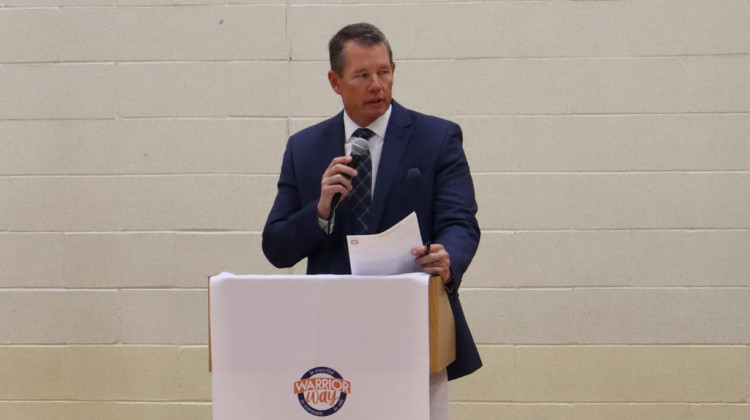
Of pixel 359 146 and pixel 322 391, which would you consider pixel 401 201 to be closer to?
pixel 359 146

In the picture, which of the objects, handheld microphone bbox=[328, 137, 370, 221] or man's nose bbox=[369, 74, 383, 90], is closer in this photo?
handheld microphone bbox=[328, 137, 370, 221]

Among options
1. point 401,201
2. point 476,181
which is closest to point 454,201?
point 401,201

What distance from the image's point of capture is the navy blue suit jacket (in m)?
2.06

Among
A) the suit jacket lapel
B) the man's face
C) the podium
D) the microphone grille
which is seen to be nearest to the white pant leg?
the podium

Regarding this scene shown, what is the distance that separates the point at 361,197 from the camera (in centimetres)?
208

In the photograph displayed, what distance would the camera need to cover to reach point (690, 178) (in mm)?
3635

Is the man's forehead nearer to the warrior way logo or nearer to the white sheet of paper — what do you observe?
the white sheet of paper

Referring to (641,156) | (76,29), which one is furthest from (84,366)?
(641,156)

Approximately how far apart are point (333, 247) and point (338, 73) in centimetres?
40

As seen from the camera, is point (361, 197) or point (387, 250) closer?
point (387, 250)

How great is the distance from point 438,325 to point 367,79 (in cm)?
62

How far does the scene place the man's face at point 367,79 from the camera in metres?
2.09

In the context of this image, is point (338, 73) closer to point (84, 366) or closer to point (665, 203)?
point (665, 203)

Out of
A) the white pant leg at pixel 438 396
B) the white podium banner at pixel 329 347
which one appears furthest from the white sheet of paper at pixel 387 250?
the white pant leg at pixel 438 396
